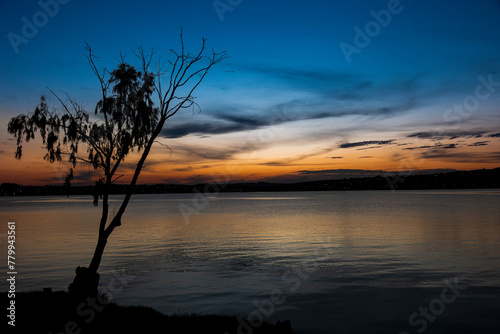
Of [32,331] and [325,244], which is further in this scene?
[325,244]

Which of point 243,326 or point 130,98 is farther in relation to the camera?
point 130,98

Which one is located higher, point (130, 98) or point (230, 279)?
point (130, 98)

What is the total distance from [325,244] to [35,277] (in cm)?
2606

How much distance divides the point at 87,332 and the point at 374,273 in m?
18.3

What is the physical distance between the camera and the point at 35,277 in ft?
79.8

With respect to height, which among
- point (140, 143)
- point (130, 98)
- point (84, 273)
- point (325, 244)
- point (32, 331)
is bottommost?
point (325, 244)

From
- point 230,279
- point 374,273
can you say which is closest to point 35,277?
point 230,279

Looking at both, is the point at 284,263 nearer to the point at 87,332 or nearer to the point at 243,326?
the point at 243,326

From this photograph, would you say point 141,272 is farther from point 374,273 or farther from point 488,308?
point 488,308

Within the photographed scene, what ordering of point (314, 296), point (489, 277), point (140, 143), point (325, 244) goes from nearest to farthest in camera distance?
point (140, 143) → point (314, 296) → point (489, 277) → point (325, 244)

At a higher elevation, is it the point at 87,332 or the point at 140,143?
the point at 140,143

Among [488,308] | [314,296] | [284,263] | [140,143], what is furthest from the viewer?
[284,263]

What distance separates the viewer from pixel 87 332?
11.7 meters

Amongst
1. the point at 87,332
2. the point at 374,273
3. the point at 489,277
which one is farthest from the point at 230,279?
the point at 489,277
